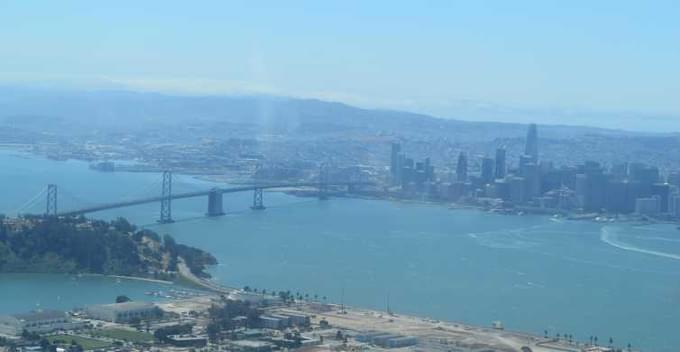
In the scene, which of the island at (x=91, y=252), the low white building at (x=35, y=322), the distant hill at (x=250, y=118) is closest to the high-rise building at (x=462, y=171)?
the distant hill at (x=250, y=118)

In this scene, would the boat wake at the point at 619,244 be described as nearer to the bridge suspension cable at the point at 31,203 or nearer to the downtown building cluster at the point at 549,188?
the downtown building cluster at the point at 549,188

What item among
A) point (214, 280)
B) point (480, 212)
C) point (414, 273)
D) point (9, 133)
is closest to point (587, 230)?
point (480, 212)

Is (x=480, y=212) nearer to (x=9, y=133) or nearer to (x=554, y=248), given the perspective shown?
(x=554, y=248)

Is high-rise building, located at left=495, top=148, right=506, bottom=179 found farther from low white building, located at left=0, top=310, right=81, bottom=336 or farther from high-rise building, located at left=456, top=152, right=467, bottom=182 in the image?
low white building, located at left=0, top=310, right=81, bottom=336

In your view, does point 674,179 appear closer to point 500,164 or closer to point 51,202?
point 500,164

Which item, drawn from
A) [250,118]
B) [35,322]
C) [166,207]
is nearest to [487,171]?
[166,207]

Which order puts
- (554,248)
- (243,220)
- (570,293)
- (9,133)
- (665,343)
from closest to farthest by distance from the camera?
(665,343) < (570,293) < (554,248) < (243,220) < (9,133)

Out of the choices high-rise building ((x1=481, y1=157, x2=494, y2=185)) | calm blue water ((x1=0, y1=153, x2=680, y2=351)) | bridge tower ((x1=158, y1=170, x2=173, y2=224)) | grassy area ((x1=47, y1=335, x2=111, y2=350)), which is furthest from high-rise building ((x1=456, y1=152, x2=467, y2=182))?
grassy area ((x1=47, y1=335, x2=111, y2=350))
